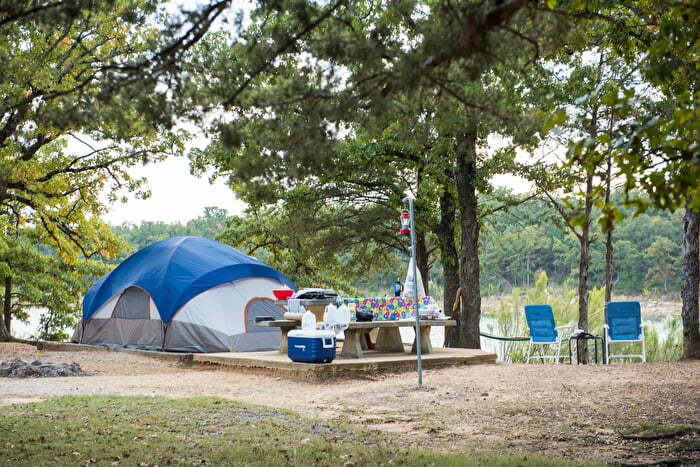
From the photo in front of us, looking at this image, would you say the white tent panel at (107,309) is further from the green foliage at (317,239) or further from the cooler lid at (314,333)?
the cooler lid at (314,333)

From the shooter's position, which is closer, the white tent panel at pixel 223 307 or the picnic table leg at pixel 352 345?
the picnic table leg at pixel 352 345

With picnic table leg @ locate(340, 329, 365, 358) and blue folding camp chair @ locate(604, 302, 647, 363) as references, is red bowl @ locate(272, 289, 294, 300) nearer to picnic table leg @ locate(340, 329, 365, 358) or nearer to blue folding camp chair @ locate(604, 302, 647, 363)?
picnic table leg @ locate(340, 329, 365, 358)

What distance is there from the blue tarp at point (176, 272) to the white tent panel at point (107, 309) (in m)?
0.07

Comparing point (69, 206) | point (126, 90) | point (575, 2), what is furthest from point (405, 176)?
point (126, 90)

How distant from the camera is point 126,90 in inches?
135

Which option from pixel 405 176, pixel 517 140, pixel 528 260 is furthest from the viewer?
pixel 528 260

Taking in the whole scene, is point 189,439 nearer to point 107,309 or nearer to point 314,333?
point 314,333

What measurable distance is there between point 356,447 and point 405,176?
10798mm

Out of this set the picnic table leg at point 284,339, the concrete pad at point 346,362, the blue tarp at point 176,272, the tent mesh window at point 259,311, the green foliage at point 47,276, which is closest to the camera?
the concrete pad at point 346,362

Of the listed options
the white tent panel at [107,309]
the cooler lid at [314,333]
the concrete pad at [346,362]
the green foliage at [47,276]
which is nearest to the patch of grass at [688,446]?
the concrete pad at [346,362]

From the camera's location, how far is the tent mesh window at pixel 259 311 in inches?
509

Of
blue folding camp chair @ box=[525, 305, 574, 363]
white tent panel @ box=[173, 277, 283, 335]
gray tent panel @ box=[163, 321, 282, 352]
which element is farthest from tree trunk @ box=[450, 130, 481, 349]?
gray tent panel @ box=[163, 321, 282, 352]

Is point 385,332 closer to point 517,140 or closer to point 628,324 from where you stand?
point 628,324

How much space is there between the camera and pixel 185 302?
12570mm
